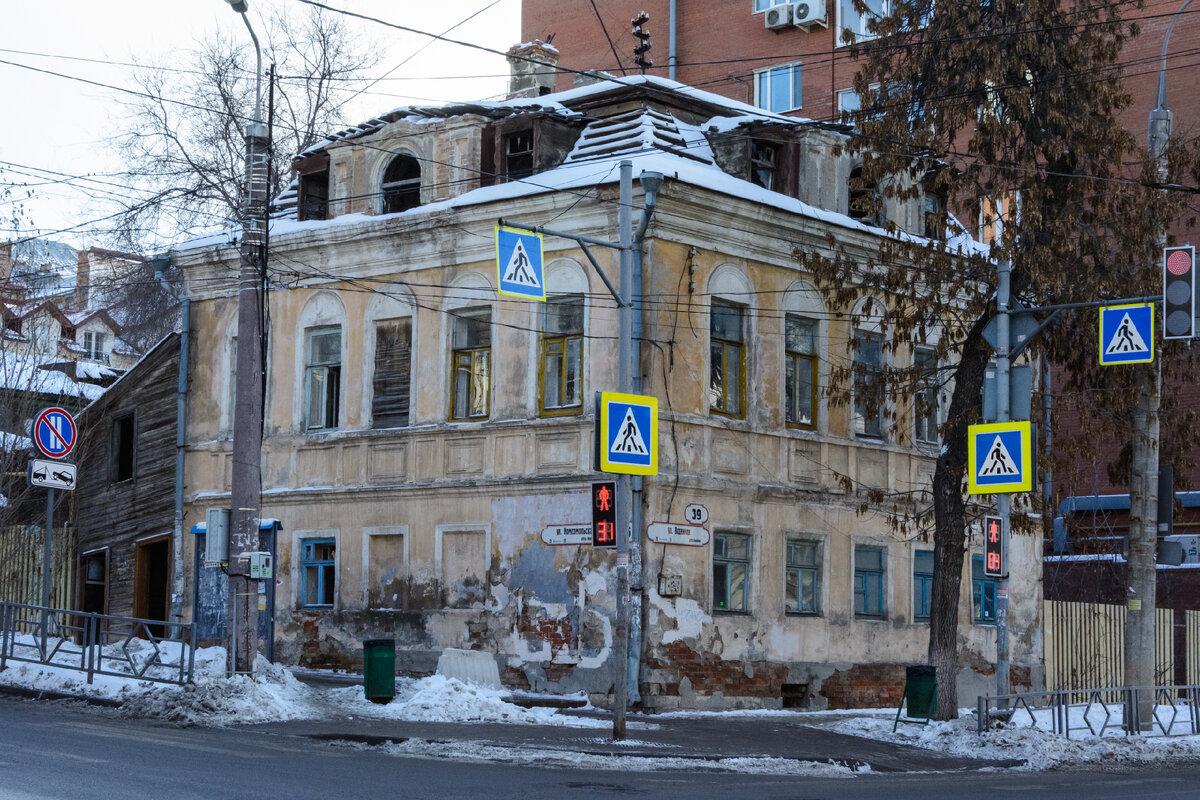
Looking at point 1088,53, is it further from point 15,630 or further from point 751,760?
point 15,630

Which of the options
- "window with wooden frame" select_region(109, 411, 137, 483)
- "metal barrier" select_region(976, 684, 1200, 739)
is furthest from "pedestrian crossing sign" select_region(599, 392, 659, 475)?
"window with wooden frame" select_region(109, 411, 137, 483)

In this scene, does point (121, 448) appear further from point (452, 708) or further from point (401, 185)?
point (452, 708)

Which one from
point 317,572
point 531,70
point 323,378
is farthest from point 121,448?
point 531,70

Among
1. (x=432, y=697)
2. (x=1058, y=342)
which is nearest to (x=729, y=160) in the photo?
(x=1058, y=342)

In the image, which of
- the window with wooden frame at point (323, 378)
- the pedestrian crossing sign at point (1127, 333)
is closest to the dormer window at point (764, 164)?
the window with wooden frame at point (323, 378)

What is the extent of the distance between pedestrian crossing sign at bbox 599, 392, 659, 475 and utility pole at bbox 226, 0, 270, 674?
186 inches

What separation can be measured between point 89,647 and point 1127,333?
13673mm

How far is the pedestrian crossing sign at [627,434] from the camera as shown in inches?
749

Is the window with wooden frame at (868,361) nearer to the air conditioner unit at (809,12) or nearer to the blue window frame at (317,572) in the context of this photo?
the blue window frame at (317,572)

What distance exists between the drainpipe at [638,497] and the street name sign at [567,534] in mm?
923

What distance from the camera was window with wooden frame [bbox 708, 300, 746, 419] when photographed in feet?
87.1

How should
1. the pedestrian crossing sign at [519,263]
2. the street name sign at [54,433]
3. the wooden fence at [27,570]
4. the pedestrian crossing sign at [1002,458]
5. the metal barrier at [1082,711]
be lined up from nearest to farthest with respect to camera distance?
the pedestrian crossing sign at [519,263], the metal barrier at [1082,711], the pedestrian crossing sign at [1002,458], the street name sign at [54,433], the wooden fence at [27,570]

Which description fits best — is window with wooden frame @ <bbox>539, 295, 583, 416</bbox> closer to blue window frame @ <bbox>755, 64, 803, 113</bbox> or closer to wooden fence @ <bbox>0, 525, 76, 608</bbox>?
wooden fence @ <bbox>0, 525, 76, 608</bbox>

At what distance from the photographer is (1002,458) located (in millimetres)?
20672
